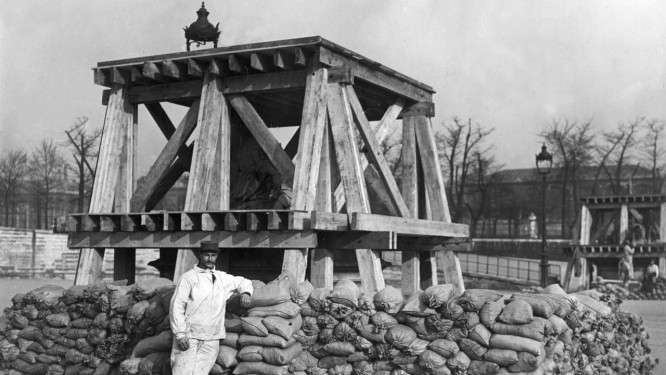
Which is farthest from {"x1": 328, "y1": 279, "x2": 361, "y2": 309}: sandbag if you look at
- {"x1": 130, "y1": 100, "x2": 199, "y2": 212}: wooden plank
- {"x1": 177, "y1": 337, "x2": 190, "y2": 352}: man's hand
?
{"x1": 130, "y1": 100, "x2": 199, "y2": 212}: wooden plank

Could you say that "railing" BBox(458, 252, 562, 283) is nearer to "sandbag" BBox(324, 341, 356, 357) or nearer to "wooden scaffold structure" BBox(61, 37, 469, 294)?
"wooden scaffold structure" BBox(61, 37, 469, 294)

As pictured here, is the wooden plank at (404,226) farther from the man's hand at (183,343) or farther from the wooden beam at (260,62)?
the man's hand at (183,343)

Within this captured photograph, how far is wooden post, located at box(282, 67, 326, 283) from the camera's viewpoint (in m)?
9.74

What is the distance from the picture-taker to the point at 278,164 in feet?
35.3

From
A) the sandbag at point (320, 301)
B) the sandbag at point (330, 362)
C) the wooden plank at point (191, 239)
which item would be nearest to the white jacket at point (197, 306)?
the sandbag at point (320, 301)

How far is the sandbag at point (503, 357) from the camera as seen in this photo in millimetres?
6707

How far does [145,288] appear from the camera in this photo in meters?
8.00

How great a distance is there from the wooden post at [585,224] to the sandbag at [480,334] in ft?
90.9

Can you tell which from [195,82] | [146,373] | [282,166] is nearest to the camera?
[146,373]

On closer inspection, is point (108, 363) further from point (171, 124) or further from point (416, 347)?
point (171, 124)

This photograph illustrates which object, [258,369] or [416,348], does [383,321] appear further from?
[258,369]

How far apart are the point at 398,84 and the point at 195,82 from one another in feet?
9.62

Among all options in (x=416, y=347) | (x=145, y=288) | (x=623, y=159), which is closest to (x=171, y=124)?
(x=145, y=288)

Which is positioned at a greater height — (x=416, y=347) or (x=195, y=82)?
(x=195, y=82)
